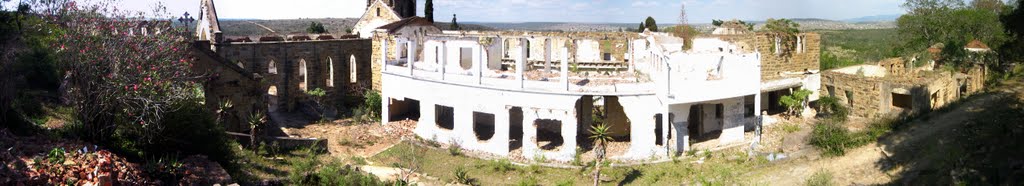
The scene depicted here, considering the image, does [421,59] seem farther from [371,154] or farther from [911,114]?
[911,114]

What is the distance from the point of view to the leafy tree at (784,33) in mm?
33625

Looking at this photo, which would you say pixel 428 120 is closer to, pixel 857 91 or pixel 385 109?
pixel 385 109

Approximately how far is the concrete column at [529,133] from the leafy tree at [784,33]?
42.9 ft

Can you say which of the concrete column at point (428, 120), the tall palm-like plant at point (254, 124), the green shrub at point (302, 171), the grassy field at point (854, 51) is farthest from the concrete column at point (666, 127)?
the grassy field at point (854, 51)

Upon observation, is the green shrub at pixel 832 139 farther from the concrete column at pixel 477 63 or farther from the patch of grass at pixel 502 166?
the concrete column at pixel 477 63

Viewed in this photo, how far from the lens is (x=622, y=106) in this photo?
25859 mm

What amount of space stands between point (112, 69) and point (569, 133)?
1306 cm

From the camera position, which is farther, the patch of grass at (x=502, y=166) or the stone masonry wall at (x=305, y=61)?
the stone masonry wall at (x=305, y=61)

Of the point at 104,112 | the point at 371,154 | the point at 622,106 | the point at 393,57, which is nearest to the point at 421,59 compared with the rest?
the point at 393,57

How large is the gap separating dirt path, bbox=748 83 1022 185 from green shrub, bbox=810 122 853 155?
0.90ft

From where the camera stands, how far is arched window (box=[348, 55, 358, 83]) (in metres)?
35.6

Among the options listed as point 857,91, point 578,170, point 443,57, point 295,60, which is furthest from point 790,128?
point 295,60

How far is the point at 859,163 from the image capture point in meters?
21.4

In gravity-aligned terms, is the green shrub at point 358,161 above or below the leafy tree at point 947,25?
below
